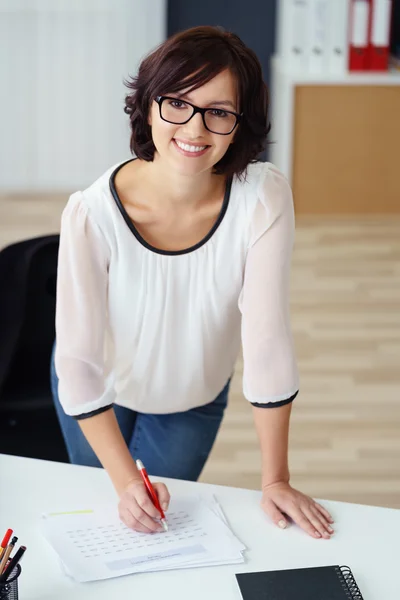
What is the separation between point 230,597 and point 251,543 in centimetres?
13

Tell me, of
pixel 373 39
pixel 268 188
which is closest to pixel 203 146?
pixel 268 188

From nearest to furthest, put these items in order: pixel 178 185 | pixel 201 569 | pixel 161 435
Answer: pixel 201 569 → pixel 178 185 → pixel 161 435

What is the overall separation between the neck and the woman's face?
8cm

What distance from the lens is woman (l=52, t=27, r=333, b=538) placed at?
152cm

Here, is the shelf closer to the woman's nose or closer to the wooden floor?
the wooden floor

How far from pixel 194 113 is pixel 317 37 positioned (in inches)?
133

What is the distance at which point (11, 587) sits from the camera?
131cm

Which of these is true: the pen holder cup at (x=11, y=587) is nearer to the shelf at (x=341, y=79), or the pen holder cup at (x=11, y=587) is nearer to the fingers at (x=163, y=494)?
the fingers at (x=163, y=494)

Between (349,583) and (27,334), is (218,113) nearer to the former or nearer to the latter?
(349,583)

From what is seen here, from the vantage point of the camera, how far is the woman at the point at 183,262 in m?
1.52

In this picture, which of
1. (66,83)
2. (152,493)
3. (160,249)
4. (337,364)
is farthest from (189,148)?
(66,83)

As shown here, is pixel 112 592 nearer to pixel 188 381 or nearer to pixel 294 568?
pixel 294 568

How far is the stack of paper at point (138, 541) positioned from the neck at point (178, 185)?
1.67ft

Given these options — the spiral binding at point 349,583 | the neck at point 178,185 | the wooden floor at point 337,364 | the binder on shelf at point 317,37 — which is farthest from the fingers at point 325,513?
the binder on shelf at point 317,37
